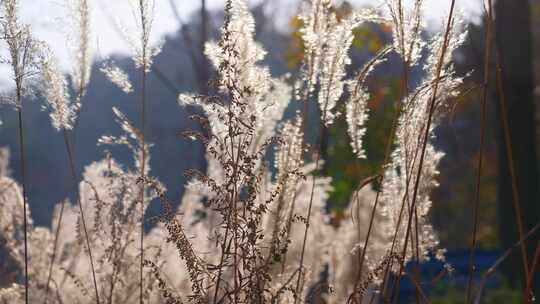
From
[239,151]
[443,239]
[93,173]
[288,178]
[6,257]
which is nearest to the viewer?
[239,151]

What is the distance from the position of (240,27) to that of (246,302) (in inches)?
29.1

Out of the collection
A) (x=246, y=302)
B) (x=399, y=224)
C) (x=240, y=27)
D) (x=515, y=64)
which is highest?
(x=515, y=64)

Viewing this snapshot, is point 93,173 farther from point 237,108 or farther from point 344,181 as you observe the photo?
point 344,181

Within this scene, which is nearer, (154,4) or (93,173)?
(154,4)

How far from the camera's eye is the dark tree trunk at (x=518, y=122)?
262 inches

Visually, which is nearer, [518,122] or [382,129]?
[518,122]

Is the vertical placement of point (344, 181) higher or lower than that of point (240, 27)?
higher

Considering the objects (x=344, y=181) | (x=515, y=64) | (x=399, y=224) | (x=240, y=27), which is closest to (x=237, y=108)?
(x=240, y=27)

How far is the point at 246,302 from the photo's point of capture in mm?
1835

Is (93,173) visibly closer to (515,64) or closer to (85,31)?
(85,31)

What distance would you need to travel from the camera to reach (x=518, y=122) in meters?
6.73

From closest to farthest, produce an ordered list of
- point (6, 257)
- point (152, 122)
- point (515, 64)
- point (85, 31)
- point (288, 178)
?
point (288, 178) < point (85, 31) < point (6, 257) < point (515, 64) < point (152, 122)

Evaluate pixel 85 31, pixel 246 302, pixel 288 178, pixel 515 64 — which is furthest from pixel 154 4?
pixel 515 64

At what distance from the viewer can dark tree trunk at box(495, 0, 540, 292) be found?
21.8 ft
